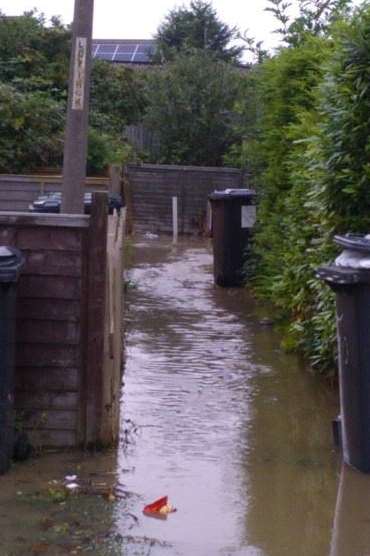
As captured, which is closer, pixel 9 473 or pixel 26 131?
pixel 9 473

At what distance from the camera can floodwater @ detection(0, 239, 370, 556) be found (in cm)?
554

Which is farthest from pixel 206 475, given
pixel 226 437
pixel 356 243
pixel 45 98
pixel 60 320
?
pixel 45 98

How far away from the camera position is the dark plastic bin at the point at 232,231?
14703 mm

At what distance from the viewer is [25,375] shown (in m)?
6.88

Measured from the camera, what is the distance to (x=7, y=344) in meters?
6.32

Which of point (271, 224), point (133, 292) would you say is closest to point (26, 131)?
point (133, 292)

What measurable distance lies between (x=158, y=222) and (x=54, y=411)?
59.3 feet

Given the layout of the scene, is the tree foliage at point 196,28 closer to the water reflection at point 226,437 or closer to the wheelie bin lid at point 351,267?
the water reflection at point 226,437

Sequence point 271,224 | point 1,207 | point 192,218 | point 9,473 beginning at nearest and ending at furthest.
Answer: point 9,473 → point 271,224 → point 1,207 → point 192,218

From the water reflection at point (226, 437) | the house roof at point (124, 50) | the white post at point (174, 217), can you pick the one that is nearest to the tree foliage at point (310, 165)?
the water reflection at point (226, 437)

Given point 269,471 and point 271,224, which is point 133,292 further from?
point 269,471

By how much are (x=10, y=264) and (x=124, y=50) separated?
43277 mm

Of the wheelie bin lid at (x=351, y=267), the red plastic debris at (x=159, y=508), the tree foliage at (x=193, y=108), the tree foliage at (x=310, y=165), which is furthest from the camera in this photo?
the tree foliage at (x=193, y=108)

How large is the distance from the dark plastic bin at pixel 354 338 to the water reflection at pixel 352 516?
4.7 inches
